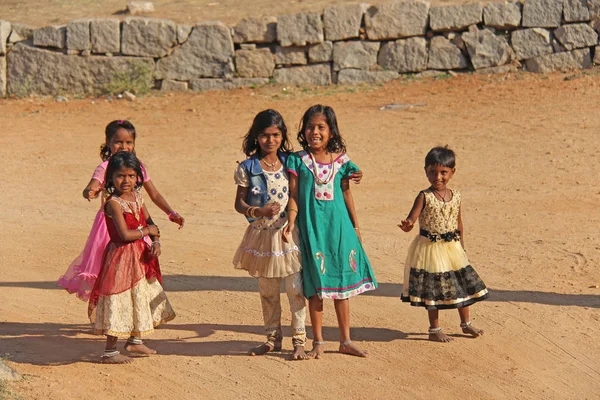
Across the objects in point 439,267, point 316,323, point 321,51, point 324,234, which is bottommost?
point 316,323

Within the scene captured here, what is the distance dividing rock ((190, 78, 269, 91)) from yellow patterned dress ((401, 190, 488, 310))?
10.9 m

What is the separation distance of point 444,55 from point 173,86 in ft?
16.3

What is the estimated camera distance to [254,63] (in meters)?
16.7

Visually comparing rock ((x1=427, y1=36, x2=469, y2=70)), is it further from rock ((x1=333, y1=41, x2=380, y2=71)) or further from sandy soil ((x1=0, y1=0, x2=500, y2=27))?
rock ((x1=333, y1=41, x2=380, y2=71))

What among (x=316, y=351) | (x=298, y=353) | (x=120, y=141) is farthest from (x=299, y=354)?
(x=120, y=141)

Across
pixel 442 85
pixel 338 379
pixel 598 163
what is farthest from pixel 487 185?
pixel 338 379

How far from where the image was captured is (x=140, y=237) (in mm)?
5707

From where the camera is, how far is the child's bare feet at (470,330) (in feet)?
20.3

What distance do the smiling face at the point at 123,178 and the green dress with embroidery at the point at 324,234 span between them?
996mm

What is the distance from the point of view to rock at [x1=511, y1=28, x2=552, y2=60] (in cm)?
1622

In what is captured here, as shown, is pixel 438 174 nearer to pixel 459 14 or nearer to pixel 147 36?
pixel 459 14

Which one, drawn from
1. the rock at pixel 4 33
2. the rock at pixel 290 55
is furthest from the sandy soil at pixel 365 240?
the rock at pixel 4 33

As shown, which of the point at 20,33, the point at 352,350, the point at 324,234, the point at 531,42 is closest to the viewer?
the point at 324,234

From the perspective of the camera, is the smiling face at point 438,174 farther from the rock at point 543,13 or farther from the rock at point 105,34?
the rock at point 105,34
